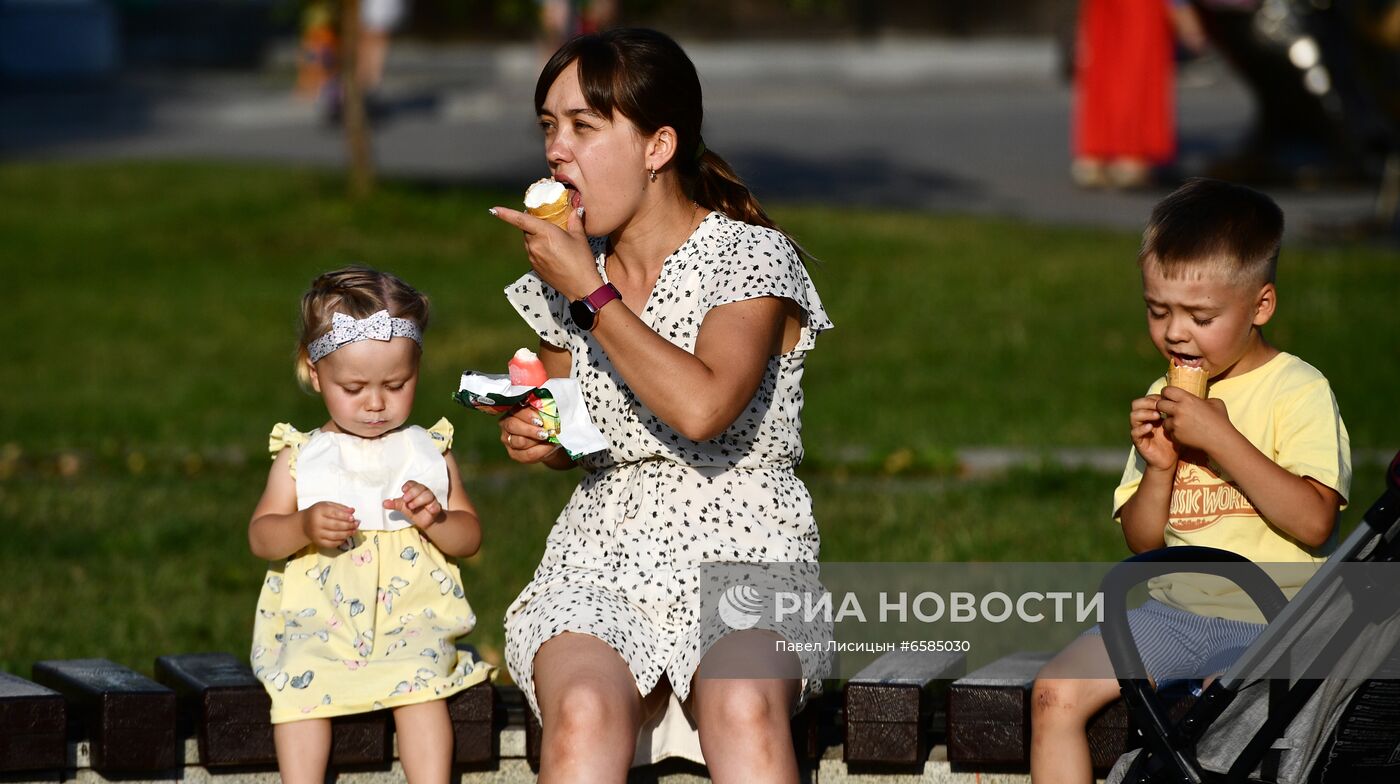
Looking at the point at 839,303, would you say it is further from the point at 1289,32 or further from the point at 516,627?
the point at 516,627

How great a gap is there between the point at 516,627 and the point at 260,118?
1827 cm

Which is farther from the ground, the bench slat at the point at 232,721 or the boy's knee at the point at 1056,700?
the boy's knee at the point at 1056,700

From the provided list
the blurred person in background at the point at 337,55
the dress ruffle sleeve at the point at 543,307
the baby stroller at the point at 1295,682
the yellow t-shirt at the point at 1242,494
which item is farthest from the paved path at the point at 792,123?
the baby stroller at the point at 1295,682

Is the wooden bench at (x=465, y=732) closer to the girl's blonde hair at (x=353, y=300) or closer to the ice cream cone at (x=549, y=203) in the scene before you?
the girl's blonde hair at (x=353, y=300)

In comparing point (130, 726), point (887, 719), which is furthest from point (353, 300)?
point (887, 719)

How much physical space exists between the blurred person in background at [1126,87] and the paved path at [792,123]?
19.0 inches

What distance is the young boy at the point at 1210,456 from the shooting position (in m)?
3.29

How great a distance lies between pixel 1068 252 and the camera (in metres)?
11.3

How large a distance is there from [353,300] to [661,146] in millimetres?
676

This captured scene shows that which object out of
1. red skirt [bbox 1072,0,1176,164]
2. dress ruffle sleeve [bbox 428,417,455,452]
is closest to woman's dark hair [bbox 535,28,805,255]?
dress ruffle sleeve [bbox 428,417,455,452]

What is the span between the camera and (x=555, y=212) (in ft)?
11.3

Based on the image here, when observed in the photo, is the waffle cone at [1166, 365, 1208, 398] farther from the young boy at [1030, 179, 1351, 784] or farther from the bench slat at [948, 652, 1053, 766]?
the bench slat at [948, 652, 1053, 766]

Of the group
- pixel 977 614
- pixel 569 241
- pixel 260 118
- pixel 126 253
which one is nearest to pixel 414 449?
pixel 569 241

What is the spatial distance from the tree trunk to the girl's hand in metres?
9.18
